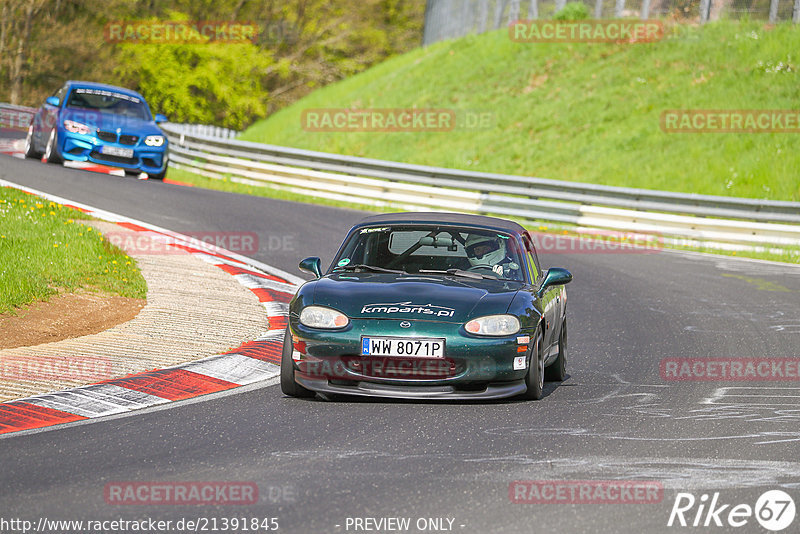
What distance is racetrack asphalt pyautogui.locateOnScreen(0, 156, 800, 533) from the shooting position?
4969 millimetres

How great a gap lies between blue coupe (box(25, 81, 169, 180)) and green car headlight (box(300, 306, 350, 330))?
15230mm

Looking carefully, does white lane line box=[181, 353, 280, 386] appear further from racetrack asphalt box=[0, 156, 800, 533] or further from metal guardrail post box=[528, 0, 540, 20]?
metal guardrail post box=[528, 0, 540, 20]

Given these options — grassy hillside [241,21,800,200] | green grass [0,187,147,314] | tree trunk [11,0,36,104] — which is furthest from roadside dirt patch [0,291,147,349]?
tree trunk [11,0,36,104]

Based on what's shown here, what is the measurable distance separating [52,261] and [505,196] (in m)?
12.4

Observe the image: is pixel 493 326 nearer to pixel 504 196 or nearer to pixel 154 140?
pixel 504 196

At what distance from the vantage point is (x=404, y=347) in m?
7.18

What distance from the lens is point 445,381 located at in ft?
23.7

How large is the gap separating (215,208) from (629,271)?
7.19 m

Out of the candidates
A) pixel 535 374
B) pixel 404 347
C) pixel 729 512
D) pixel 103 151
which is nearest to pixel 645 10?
pixel 103 151

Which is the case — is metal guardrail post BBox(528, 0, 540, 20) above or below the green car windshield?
above

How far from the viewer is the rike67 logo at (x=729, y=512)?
489cm

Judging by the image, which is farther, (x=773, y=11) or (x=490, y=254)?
(x=773, y=11)

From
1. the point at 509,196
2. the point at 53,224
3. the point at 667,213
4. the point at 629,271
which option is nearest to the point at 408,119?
the point at 509,196

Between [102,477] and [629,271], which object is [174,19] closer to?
[629,271]
